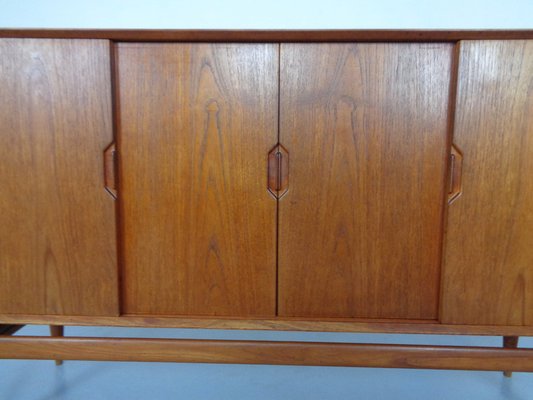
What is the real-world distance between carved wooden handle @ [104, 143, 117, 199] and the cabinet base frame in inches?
13.1

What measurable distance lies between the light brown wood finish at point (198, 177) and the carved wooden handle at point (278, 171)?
13 mm

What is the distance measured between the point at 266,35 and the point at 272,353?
67 centimetres

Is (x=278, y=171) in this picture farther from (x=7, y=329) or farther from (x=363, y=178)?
(x=7, y=329)

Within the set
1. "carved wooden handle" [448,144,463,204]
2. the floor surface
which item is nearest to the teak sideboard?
"carved wooden handle" [448,144,463,204]

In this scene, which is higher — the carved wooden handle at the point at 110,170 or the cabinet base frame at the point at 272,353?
the carved wooden handle at the point at 110,170

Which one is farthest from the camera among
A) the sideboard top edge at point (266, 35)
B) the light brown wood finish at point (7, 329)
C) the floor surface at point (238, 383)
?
the floor surface at point (238, 383)

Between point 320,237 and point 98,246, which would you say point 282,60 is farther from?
point 98,246

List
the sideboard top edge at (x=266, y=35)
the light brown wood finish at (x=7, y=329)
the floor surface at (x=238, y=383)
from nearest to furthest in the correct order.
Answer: the sideboard top edge at (x=266, y=35), the light brown wood finish at (x=7, y=329), the floor surface at (x=238, y=383)

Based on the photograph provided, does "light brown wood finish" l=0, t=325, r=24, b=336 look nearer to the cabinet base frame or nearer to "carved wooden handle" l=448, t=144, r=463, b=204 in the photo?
the cabinet base frame

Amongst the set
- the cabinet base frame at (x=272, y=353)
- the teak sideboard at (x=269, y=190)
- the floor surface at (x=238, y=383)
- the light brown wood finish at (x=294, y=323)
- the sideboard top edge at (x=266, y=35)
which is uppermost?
the sideboard top edge at (x=266, y=35)

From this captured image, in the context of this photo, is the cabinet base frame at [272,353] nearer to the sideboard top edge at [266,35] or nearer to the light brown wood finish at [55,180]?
the light brown wood finish at [55,180]

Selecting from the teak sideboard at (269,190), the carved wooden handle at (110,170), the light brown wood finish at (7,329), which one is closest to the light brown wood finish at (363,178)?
the teak sideboard at (269,190)

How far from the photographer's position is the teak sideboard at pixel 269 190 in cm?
84

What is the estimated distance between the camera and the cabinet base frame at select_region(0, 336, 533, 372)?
88 centimetres
